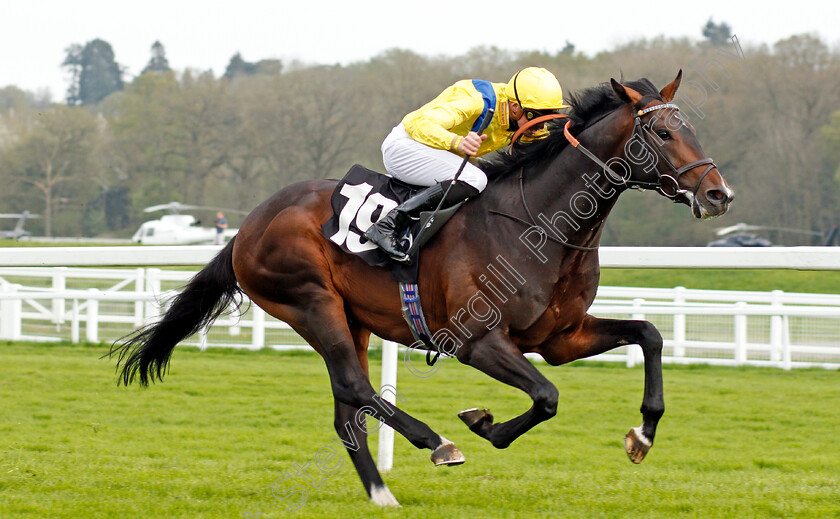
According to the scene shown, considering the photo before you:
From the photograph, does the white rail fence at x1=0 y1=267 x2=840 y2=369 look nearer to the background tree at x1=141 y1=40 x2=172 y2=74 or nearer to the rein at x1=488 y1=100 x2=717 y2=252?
the rein at x1=488 y1=100 x2=717 y2=252

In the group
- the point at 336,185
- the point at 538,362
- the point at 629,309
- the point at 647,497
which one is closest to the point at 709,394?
the point at 629,309

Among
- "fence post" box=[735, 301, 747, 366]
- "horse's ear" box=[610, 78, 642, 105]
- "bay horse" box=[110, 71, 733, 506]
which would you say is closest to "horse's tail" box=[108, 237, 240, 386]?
"bay horse" box=[110, 71, 733, 506]

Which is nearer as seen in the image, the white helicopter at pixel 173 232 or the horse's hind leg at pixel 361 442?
the horse's hind leg at pixel 361 442

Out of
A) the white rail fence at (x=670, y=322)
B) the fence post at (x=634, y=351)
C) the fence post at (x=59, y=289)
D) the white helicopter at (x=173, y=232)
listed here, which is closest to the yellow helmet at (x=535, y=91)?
the white rail fence at (x=670, y=322)

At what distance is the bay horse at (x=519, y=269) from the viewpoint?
3.30 metres

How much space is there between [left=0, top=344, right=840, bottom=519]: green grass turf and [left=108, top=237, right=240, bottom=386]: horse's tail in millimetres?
538

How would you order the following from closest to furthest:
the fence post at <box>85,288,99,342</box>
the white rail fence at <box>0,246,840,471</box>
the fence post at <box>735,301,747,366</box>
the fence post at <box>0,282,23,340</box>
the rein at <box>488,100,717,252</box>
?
1. the rein at <box>488,100,717,252</box>
2. the white rail fence at <box>0,246,840,471</box>
3. the fence post at <box>735,301,747,366</box>
4. the fence post at <box>85,288,99,342</box>
5. the fence post at <box>0,282,23,340</box>

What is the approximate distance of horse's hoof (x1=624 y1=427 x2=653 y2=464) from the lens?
3.38m

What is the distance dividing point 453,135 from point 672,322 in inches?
308

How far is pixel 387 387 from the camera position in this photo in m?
4.32

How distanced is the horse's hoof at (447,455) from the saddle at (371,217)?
0.66m

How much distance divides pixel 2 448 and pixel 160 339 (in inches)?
56.9

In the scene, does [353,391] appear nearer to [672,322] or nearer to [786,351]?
[786,351]

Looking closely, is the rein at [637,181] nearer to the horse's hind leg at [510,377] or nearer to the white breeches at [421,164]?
the white breeches at [421,164]
